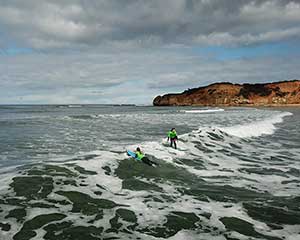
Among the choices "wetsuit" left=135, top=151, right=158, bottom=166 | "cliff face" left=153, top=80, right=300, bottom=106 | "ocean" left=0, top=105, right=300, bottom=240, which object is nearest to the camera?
"ocean" left=0, top=105, right=300, bottom=240

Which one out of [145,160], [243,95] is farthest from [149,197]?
[243,95]

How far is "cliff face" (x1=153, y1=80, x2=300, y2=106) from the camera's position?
4791 inches

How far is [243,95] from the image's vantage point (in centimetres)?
13075

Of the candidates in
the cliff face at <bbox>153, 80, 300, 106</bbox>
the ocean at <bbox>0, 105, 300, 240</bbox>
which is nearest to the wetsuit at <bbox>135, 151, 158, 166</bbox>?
the ocean at <bbox>0, 105, 300, 240</bbox>

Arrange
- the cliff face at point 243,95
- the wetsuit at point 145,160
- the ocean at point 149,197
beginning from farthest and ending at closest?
1. the cliff face at point 243,95
2. the wetsuit at point 145,160
3. the ocean at point 149,197

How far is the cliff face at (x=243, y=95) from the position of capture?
12169cm


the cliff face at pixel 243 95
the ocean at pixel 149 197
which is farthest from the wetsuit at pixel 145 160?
the cliff face at pixel 243 95

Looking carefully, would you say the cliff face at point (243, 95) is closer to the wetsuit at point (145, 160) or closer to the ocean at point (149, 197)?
the ocean at point (149, 197)

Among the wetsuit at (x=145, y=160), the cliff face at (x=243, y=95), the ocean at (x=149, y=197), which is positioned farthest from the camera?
the cliff face at (x=243, y=95)

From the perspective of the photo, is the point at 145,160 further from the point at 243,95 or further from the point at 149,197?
the point at 243,95

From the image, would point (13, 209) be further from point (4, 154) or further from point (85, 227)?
point (4, 154)

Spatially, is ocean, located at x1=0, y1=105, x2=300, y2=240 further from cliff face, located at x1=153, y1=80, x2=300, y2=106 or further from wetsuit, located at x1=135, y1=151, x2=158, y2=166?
cliff face, located at x1=153, y1=80, x2=300, y2=106

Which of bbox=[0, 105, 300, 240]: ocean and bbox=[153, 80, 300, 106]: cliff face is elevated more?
bbox=[153, 80, 300, 106]: cliff face

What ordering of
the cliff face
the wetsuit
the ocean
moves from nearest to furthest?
the ocean, the wetsuit, the cliff face
